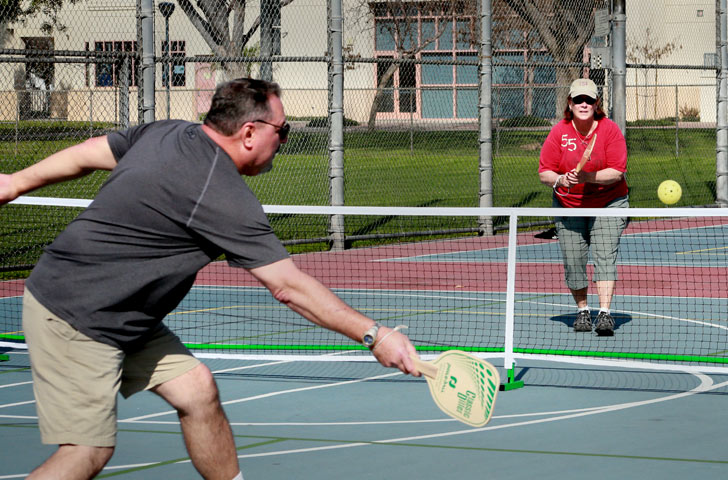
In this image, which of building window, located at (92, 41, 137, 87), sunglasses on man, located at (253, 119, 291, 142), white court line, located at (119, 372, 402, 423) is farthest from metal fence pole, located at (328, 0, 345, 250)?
sunglasses on man, located at (253, 119, 291, 142)

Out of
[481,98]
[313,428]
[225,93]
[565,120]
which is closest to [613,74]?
[481,98]

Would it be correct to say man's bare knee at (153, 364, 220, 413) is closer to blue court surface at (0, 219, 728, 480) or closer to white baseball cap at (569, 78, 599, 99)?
blue court surface at (0, 219, 728, 480)

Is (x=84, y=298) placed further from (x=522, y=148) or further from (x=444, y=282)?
(x=522, y=148)

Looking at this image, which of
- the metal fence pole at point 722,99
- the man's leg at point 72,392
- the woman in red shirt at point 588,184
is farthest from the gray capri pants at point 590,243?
the metal fence pole at point 722,99

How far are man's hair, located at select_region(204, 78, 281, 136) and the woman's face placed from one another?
5511 mm

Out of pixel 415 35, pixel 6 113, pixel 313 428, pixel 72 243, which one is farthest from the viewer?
pixel 415 35

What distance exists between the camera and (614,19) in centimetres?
1795

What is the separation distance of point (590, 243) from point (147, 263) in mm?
6034

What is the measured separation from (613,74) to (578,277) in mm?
9346

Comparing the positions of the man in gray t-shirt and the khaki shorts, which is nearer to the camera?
the man in gray t-shirt

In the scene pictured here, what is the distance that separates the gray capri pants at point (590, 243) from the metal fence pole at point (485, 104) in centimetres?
716

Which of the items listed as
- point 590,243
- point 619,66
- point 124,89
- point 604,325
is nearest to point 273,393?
point 604,325

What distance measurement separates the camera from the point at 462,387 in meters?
4.01

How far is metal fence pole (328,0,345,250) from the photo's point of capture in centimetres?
1497
